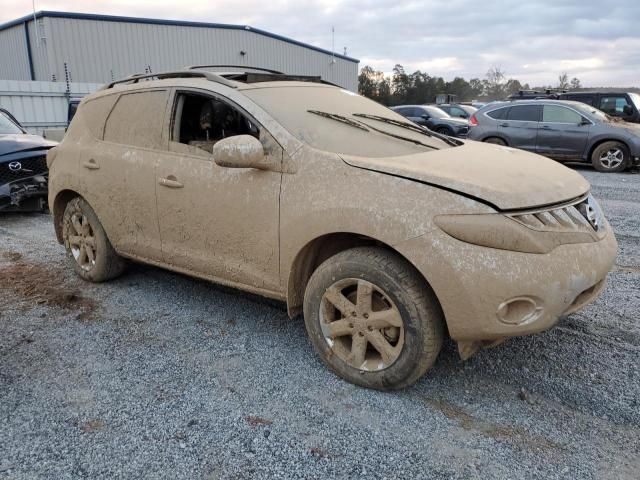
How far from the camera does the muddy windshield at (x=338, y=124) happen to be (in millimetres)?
Result: 3314

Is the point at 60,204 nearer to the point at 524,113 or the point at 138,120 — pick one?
the point at 138,120

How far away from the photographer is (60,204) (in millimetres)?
4957

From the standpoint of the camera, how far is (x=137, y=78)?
15.1ft

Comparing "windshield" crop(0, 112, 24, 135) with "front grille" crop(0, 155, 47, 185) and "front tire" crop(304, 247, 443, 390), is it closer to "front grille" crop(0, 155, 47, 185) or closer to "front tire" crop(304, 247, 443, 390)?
"front grille" crop(0, 155, 47, 185)

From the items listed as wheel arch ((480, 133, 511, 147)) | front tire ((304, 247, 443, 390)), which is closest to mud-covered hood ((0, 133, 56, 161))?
front tire ((304, 247, 443, 390))

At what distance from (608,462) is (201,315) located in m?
2.79

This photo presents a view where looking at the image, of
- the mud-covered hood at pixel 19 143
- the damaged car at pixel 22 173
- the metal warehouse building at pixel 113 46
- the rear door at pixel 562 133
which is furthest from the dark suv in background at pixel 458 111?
the damaged car at pixel 22 173

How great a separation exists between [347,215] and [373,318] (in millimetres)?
573

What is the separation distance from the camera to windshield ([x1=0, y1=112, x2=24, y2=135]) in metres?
8.25

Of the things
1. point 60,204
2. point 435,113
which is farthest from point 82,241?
point 435,113

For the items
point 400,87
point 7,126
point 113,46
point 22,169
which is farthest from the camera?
point 400,87

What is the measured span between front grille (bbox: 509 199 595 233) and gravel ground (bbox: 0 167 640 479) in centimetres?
93

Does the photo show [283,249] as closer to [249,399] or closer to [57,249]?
[249,399]

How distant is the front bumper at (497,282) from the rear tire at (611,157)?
10.3 m
